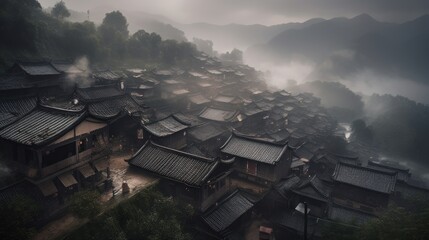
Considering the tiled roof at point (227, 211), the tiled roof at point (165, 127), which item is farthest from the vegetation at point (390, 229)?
the tiled roof at point (165, 127)

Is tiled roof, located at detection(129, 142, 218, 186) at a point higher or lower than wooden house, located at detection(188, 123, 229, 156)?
higher

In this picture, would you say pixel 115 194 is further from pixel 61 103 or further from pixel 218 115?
pixel 218 115

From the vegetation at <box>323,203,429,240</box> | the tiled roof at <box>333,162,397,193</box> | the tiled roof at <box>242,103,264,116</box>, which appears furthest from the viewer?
the tiled roof at <box>242,103,264,116</box>

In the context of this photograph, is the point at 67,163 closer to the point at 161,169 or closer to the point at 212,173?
the point at 161,169

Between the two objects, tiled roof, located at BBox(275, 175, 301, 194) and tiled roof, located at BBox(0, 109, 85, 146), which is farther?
tiled roof, located at BBox(275, 175, 301, 194)

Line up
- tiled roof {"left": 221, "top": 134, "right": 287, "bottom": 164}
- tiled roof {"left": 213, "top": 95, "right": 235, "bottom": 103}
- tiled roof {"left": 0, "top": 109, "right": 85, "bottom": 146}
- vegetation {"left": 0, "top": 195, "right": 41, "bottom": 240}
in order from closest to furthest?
1. vegetation {"left": 0, "top": 195, "right": 41, "bottom": 240}
2. tiled roof {"left": 0, "top": 109, "right": 85, "bottom": 146}
3. tiled roof {"left": 221, "top": 134, "right": 287, "bottom": 164}
4. tiled roof {"left": 213, "top": 95, "right": 235, "bottom": 103}


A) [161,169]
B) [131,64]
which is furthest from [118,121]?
[131,64]

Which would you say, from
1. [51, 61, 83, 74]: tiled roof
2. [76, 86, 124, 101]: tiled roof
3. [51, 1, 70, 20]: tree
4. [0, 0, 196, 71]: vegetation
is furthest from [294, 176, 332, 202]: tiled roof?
[51, 1, 70, 20]: tree

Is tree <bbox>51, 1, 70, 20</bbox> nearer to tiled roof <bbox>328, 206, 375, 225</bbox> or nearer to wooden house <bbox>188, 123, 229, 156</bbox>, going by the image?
wooden house <bbox>188, 123, 229, 156</bbox>

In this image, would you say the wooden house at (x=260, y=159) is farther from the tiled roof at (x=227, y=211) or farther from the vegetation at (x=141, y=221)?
the vegetation at (x=141, y=221)
